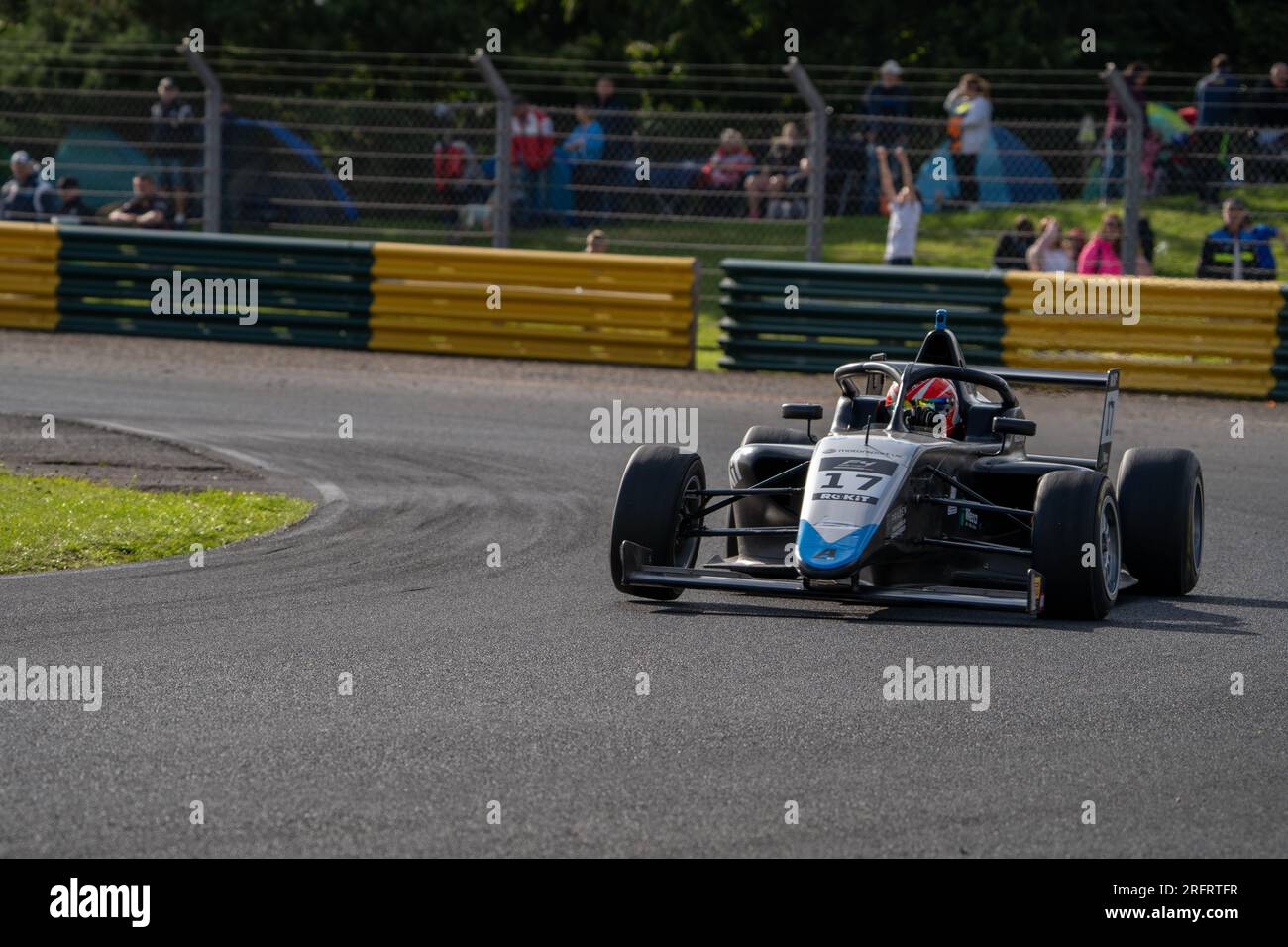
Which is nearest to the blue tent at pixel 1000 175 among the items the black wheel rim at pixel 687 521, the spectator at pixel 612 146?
the spectator at pixel 612 146

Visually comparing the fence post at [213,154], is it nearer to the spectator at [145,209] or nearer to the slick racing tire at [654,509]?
the spectator at [145,209]

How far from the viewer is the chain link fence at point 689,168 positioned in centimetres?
1912

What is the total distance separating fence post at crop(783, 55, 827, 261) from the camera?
705 inches

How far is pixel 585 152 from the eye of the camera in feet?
66.9

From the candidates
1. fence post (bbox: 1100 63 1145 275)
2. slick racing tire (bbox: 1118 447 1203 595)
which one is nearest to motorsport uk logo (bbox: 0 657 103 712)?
slick racing tire (bbox: 1118 447 1203 595)

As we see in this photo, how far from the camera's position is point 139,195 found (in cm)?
2044

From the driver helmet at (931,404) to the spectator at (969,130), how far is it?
995 cm

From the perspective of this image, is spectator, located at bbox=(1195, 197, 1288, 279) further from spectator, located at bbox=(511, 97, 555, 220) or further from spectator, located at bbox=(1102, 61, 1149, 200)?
spectator, located at bbox=(511, 97, 555, 220)

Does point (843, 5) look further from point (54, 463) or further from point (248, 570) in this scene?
point (248, 570)

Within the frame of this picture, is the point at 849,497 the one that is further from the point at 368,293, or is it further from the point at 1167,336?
the point at 368,293

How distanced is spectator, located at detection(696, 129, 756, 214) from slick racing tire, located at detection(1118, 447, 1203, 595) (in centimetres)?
1118

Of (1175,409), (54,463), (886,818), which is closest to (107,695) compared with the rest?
(886,818)

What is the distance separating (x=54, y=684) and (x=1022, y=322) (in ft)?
37.4
